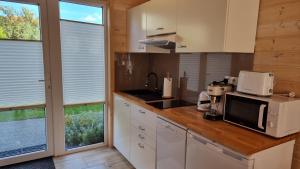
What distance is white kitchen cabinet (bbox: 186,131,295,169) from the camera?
3.67 feet

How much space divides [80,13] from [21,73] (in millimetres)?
1118

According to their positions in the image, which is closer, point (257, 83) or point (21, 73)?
point (257, 83)

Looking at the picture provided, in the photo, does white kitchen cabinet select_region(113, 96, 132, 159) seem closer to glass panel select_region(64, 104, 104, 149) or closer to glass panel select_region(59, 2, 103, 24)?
glass panel select_region(64, 104, 104, 149)

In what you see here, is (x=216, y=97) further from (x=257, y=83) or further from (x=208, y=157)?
(x=208, y=157)

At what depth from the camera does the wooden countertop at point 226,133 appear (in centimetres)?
115

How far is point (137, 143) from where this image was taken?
227 centimetres

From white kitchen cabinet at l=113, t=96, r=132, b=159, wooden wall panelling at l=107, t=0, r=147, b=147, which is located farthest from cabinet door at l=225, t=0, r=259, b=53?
wooden wall panelling at l=107, t=0, r=147, b=147

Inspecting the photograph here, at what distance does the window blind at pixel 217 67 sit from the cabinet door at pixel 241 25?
285 millimetres

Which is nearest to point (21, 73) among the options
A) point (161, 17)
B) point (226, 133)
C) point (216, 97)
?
point (161, 17)

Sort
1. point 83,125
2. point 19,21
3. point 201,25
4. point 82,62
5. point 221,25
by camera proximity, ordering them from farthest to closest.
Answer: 1. point 83,125
2. point 82,62
3. point 19,21
4. point 201,25
5. point 221,25

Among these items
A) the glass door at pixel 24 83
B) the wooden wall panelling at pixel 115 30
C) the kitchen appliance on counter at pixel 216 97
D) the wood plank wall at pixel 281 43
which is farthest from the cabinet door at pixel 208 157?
the glass door at pixel 24 83

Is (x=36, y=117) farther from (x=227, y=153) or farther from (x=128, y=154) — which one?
(x=227, y=153)

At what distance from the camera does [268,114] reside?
127 centimetres

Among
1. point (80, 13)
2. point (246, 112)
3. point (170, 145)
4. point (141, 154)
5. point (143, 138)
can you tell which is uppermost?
point (80, 13)
